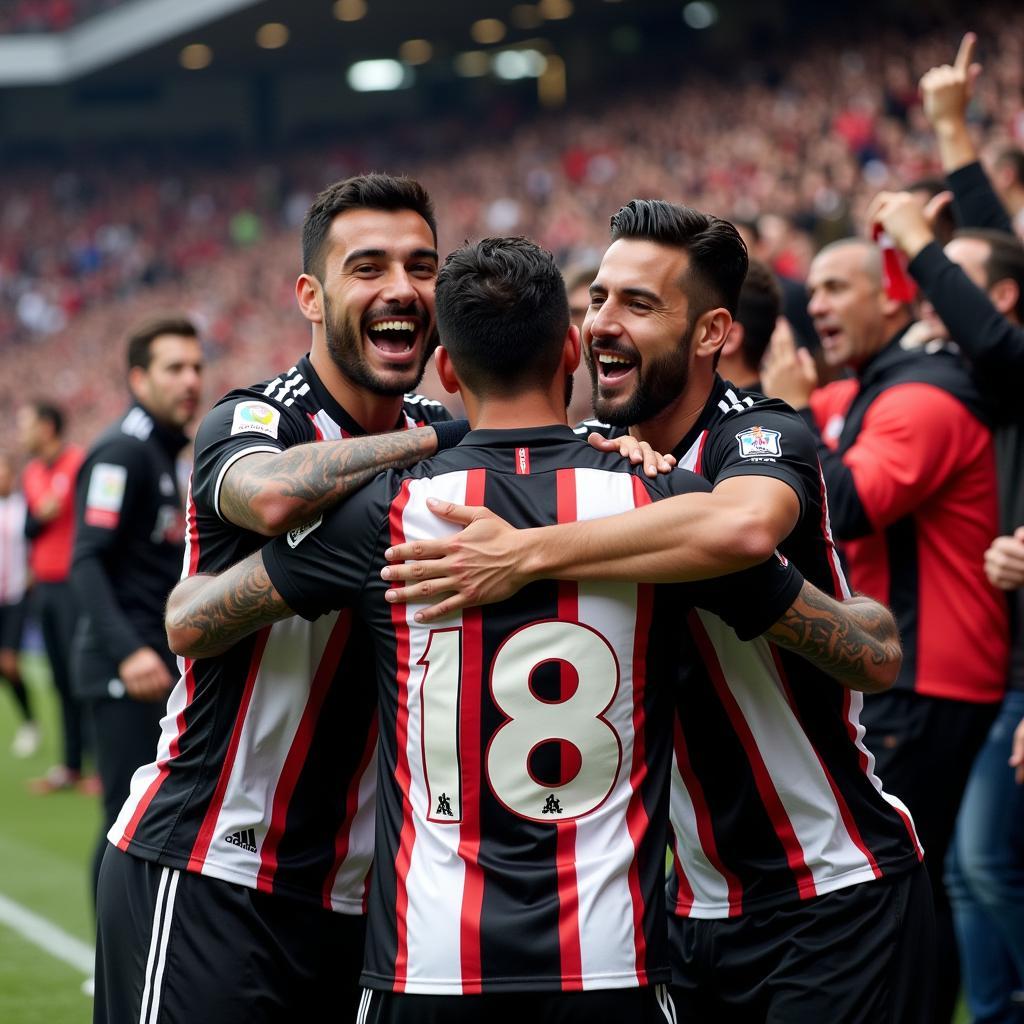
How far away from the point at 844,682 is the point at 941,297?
1.74m

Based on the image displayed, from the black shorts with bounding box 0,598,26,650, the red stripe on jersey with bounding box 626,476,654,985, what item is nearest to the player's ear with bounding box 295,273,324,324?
the red stripe on jersey with bounding box 626,476,654,985

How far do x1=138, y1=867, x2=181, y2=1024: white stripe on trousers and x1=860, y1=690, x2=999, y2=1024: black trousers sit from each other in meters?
1.96

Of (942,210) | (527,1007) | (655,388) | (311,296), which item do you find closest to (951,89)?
(942,210)

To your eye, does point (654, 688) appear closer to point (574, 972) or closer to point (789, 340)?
point (574, 972)

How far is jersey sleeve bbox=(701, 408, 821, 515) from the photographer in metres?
2.66

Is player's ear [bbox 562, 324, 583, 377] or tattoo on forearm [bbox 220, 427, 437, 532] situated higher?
player's ear [bbox 562, 324, 583, 377]

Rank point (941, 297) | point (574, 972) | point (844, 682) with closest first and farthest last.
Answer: point (574, 972)
point (844, 682)
point (941, 297)

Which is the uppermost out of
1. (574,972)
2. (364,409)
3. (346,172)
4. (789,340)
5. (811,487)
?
(346,172)

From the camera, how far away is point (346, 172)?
2969cm

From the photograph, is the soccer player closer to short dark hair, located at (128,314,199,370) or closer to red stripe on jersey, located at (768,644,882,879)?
red stripe on jersey, located at (768,644,882,879)

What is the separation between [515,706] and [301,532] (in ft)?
1.56

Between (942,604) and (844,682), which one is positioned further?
(942,604)

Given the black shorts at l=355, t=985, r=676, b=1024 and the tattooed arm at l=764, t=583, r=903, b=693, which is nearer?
the black shorts at l=355, t=985, r=676, b=1024

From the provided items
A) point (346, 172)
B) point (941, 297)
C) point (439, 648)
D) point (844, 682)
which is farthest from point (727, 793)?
point (346, 172)
